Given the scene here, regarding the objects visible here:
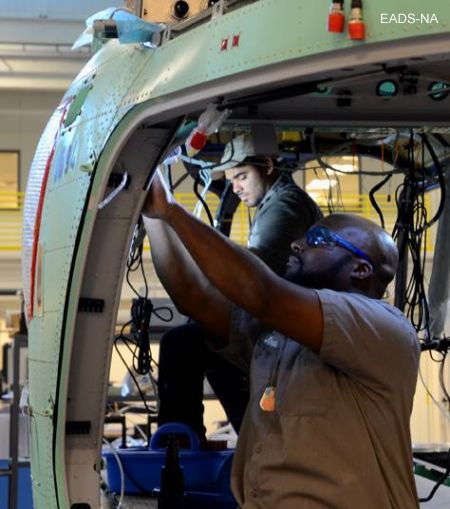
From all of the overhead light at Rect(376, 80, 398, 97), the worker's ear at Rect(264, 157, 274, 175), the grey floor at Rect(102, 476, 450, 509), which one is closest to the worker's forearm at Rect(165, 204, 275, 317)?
the overhead light at Rect(376, 80, 398, 97)

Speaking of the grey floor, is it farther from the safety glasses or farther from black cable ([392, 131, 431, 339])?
the safety glasses

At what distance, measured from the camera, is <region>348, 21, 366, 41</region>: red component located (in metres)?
2.70

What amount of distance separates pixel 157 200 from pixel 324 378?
3.04 feet

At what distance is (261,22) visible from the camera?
2982 millimetres

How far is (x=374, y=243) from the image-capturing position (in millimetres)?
3553

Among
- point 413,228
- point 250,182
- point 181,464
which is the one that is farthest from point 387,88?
point 181,464

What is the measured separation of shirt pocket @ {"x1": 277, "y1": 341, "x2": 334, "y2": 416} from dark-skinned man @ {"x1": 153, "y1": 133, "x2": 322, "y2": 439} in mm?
1313

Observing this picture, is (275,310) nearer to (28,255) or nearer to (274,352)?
(274,352)

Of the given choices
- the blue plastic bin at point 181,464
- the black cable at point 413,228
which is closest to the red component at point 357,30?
the black cable at point 413,228

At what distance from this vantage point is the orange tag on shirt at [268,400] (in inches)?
132

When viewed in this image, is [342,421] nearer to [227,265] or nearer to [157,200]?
[227,265]

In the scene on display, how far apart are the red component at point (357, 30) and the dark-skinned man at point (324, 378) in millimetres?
878

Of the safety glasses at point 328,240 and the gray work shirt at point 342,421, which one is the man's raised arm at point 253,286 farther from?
the safety glasses at point 328,240

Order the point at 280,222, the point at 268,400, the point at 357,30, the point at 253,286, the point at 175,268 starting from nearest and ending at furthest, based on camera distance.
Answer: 1. the point at 357,30
2. the point at 253,286
3. the point at 268,400
4. the point at 175,268
5. the point at 280,222
